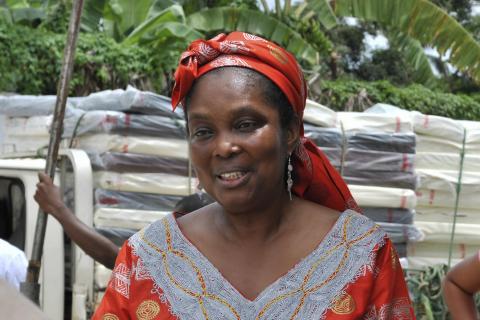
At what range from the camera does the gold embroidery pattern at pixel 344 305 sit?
4.90 ft

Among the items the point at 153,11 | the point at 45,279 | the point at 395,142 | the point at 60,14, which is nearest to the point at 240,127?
the point at 45,279

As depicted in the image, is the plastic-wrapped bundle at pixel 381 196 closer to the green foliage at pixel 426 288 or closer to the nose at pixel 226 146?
the green foliage at pixel 426 288

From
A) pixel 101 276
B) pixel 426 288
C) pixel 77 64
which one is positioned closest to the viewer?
pixel 101 276

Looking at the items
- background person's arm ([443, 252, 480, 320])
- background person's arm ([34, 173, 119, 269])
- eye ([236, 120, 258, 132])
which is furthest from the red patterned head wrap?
background person's arm ([34, 173, 119, 269])

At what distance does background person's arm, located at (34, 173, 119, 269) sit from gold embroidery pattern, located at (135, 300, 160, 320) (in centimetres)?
137

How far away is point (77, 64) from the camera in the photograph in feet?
31.1

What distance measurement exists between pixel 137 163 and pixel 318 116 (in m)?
1.25

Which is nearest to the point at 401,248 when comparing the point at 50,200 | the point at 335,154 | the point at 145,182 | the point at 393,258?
the point at 335,154

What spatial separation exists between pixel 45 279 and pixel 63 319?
23 centimetres

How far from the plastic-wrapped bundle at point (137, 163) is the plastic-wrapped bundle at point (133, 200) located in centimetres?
14

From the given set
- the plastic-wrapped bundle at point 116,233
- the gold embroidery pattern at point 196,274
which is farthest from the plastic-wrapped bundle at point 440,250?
the gold embroidery pattern at point 196,274

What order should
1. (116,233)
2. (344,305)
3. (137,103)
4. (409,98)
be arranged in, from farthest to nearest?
(409,98) < (137,103) < (116,233) < (344,305)

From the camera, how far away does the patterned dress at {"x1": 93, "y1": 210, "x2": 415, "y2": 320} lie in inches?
59.7

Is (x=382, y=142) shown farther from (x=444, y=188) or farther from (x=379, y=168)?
(x=444, y=188)
